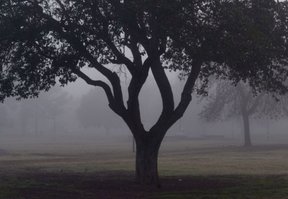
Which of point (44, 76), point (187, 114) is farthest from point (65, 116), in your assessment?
point (44, 76)

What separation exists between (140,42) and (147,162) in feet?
16.2

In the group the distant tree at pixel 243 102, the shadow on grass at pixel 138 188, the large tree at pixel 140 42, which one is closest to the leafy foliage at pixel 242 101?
the distant tree at pixel 243 102

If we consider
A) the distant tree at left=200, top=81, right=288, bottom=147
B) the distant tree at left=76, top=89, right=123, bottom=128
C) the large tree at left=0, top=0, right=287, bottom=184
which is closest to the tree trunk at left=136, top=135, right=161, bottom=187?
the large tree at left=0, top=0, right=287, bottom=184

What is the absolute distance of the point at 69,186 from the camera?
70.1 feet

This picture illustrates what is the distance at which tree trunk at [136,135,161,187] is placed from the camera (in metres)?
22.4

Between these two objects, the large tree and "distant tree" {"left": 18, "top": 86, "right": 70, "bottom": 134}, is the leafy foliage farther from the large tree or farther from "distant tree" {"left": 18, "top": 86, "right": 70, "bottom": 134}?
"distant tree" {"left": 18, "top": 86, "right": 70, "bottom": 134}

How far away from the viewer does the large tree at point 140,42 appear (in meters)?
18.8

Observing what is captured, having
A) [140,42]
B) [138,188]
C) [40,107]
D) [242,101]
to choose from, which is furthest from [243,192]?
[40,107]

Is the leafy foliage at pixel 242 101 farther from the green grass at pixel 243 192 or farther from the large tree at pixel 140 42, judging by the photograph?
the green grass at pixel 243 192

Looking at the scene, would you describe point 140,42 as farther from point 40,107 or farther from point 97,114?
point 40,107

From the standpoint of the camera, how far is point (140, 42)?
70.4 feet

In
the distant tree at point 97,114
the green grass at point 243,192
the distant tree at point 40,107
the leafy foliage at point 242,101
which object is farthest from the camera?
the distant tree at point 40,107

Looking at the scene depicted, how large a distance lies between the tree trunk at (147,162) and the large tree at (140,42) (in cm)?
4

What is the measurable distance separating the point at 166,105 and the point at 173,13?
5626 millimetres
